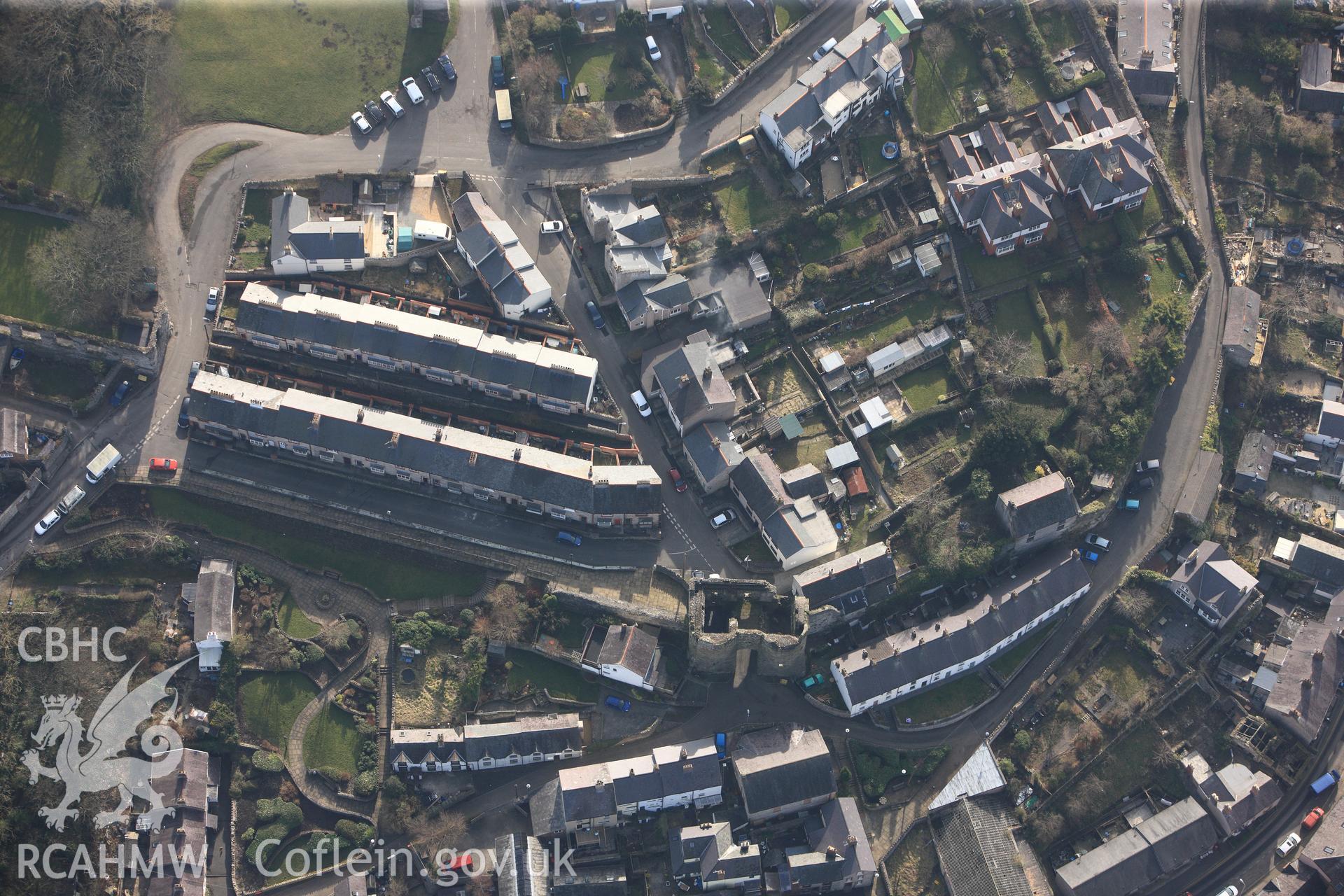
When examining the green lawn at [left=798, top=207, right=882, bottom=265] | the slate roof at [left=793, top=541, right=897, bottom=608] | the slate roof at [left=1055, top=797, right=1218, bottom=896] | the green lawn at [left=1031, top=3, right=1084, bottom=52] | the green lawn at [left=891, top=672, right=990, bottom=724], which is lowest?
the slate roof at [left=1055, top=797, right=1218, bottom=896]

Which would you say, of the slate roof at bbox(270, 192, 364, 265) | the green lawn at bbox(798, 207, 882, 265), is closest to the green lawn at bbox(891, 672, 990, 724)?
the green lawn at bbox(798, 207, 882, 265)

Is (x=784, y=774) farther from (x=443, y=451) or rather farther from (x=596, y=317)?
(x=596, y=317)

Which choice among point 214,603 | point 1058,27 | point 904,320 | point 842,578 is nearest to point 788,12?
point 1058,27

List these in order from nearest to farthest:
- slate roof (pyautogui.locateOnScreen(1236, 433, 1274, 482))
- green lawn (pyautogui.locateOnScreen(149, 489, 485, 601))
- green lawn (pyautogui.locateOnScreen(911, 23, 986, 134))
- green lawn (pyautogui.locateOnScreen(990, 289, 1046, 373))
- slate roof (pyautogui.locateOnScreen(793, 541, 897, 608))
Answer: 1. slate roof (pyautogui.locateOnScreen(793, 541, 897, 608))
2. green lawn (pyautogui.locateOnScreen(149, 489, 485, 601))
3. slate roof (pyautogui.locateOnScreen(1236, 433, 1274, 482))
4. green lawn (pyautogui.locateOnScreen(990, 289, 1046, 373))
5. green lawn (pyautogui.locateOnScreen(911, 23, 986, 134))

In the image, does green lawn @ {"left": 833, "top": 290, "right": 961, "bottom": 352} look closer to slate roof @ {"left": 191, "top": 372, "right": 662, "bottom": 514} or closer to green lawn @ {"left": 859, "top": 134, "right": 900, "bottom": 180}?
green lawn @ {"left": 859, "top": 134, "right": 900, "bottom": 180}

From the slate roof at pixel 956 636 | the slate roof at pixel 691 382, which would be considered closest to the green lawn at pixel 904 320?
the slate roof at pixel 691 382

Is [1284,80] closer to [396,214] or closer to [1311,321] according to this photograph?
[1311,321]

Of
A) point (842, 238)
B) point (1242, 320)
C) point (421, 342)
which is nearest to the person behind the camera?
point (421, 342)
